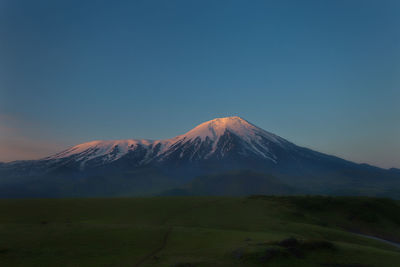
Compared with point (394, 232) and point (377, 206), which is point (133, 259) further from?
point (377, 206)

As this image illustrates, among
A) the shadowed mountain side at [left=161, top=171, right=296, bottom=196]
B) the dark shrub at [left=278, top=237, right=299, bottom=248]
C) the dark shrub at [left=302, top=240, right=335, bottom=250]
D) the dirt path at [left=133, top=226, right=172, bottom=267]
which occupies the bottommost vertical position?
the shadowed mountain side at [left=161, top=171, right=296, bottom=196]

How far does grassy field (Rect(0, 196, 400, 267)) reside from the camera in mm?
19828

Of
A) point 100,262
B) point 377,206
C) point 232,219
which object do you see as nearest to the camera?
point 100,262

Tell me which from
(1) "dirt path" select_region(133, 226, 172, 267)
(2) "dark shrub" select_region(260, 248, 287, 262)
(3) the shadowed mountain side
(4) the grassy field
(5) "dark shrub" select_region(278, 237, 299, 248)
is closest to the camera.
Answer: (2) "dark shrub" select_region(260, 248, 287, 262)

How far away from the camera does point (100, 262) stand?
19828 millimetres

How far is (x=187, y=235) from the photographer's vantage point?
91.6 feet

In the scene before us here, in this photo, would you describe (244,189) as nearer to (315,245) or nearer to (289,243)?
(315,245)

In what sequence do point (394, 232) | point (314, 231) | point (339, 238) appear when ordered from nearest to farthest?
point (339, 238) → point (314, 231) → point (394, 232)

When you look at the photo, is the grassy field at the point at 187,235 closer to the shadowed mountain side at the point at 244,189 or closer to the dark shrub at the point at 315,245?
the dark shrub at the point at 315,245

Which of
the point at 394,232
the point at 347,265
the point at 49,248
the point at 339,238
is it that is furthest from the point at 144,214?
the point at 394,232

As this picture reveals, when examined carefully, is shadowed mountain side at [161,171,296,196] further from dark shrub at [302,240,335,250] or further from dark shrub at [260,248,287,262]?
dark shrub at [260,248,287,262]

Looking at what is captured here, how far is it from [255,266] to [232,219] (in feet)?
82.6

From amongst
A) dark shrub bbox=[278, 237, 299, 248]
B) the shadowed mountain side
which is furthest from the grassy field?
the shadowed mountain side

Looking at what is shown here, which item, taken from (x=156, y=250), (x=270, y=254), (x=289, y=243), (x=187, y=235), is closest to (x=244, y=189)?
(x=187, y=235)
